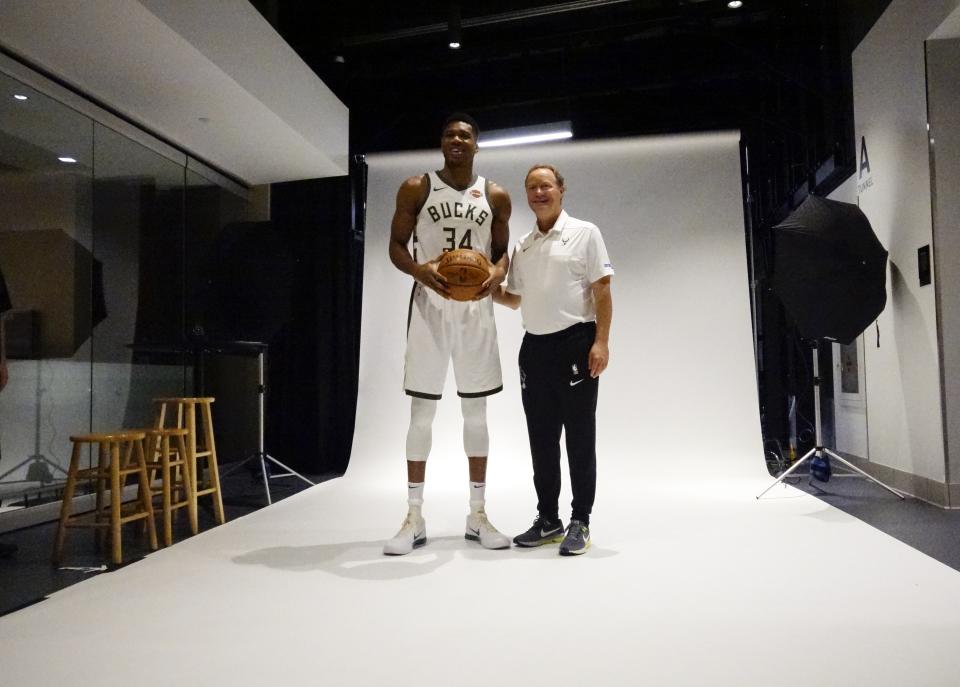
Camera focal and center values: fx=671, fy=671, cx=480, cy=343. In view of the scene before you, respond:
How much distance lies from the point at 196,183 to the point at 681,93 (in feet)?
12.1

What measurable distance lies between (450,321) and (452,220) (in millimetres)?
419

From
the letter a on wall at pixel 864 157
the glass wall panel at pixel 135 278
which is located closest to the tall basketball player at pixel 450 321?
the glass wall panel at pixel 135 278

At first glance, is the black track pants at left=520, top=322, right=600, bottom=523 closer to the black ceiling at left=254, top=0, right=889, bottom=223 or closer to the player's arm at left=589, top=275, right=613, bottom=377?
the player's arm at left=589, top=275, right=613, bottom=377

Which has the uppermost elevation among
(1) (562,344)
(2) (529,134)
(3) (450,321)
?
(2) (529,134)

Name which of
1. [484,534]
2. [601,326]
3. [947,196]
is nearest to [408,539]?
[484,534]

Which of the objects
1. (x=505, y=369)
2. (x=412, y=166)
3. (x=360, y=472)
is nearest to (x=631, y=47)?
(x=412, y=166)

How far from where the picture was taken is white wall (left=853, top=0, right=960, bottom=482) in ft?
11.5

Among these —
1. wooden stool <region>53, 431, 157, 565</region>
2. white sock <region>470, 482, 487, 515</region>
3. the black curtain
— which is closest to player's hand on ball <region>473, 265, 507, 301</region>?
white sock <region>470, 482, 487, 515</region>

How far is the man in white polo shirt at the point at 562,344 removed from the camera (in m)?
2.65

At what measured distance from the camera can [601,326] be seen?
2631 millimetres

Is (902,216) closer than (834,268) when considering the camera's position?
No

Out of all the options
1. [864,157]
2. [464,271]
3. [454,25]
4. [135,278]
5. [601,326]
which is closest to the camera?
[464,271]

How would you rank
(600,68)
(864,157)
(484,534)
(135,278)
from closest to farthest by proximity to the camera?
(484,534)
(135,278)
(864,157)
(600,68)

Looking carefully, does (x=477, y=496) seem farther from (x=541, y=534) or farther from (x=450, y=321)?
(x=450, y=321)
